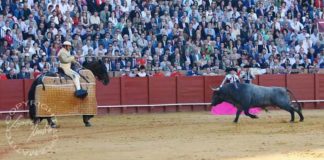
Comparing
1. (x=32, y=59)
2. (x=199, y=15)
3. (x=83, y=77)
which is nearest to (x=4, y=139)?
(x=83, y=77)

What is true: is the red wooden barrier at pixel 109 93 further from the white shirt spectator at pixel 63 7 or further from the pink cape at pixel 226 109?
the pink cape at pixel 226 109

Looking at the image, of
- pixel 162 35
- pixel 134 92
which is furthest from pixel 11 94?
pixel 162 35

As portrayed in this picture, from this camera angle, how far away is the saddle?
16.4 meters

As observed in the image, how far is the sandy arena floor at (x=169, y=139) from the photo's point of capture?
37.9ft

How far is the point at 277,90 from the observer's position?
1755cm

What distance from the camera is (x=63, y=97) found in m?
16.6

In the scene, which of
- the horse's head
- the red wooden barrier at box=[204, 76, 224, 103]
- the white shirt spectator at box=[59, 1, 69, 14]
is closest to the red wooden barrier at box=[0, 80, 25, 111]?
the white shirt spectator at box=[59, 1, 69, 14]

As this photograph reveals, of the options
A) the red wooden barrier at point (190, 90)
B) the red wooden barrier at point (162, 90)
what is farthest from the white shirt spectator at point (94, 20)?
the red wooden barrier at point (190, 90)

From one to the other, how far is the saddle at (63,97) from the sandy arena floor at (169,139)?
383mm

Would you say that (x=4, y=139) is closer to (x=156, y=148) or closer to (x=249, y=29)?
(x=156, y=148)

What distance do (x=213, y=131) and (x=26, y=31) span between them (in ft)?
22.3

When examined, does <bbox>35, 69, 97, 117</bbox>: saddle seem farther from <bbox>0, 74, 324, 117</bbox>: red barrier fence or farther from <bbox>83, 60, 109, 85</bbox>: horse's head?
<bbox>0, 74, 324, 117</bbox>: red barrier fence

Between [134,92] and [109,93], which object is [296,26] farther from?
[109,93]

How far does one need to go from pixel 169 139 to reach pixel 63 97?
3.57 m
